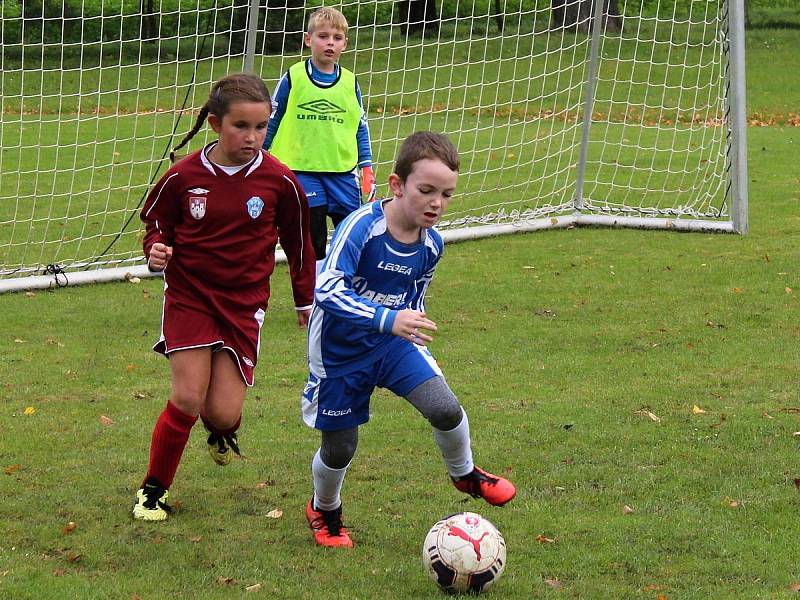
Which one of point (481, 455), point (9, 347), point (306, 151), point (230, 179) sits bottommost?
point (9, 347)

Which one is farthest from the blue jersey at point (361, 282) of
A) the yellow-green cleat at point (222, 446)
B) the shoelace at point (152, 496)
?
the shoelace at point (152, 496)

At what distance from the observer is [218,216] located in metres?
4.92

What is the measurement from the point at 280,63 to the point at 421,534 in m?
7.38

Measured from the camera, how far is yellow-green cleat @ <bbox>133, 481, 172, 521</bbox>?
16.4 feet

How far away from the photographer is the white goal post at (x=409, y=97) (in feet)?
35.2

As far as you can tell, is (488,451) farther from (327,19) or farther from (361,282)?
(327,19)

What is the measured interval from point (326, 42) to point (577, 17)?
5851 millimetres

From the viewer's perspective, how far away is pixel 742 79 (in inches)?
438

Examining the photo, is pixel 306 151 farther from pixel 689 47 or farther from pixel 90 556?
pixel 689 47

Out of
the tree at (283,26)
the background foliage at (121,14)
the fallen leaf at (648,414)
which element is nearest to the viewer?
the fallen leaf at (648,414)

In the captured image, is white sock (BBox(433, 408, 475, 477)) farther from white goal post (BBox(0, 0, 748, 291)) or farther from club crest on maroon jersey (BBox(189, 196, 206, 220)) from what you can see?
white goal post (BBox(0, 0, 748, 291))

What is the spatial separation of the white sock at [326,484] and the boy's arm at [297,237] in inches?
29.0

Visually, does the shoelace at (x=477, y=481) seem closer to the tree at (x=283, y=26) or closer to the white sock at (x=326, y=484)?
the white sock at (x=326, y=484)

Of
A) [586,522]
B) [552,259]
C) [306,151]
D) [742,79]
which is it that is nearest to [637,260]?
[552,259]
